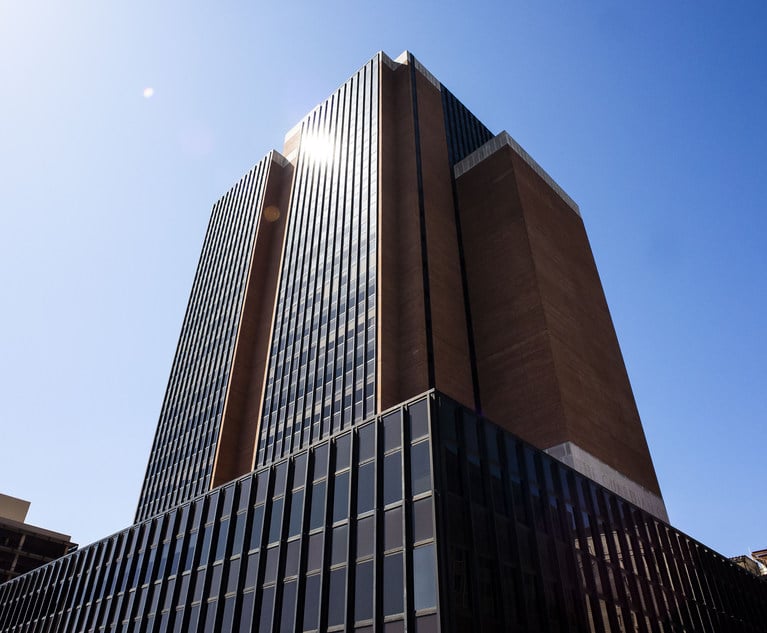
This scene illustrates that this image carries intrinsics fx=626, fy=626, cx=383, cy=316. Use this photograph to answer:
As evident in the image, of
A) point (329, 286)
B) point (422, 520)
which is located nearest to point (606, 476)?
point (329, 286)

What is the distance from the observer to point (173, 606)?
39.7m

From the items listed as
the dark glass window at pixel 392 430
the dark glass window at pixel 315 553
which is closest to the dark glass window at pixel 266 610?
the dark glass window at pixel 315 553

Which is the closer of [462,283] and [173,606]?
[173,606]

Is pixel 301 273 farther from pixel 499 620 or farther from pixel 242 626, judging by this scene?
pixel 499 620

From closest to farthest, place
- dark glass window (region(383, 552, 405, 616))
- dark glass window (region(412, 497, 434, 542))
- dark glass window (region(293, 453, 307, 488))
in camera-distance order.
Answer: dark glass window (region(383, 552, 405, 616))
dark glass window (region(412, 497, 434, 542))
dark glass window (region(293, 453, 307, 488))

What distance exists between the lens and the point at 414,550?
91.2 ft

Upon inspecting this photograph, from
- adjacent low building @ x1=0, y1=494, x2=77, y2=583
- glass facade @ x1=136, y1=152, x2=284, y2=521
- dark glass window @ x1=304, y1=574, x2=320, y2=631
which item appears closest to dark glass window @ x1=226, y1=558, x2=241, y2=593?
dark glass window @ x1=304, y1=574, x2=320, y2=631

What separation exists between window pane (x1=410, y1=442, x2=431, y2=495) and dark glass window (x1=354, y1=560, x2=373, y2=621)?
13.5 ft

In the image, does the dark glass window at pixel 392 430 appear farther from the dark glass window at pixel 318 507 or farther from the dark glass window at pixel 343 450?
the dark glass window at pixel 318 507

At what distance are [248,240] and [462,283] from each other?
1827 inches

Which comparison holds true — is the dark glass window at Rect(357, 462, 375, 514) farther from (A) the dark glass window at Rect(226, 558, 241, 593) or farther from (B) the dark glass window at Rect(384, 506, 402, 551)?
(A) the dark glass window at Rect(226, 558, 241, 593)

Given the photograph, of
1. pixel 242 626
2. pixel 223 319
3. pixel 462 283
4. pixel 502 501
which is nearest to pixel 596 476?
pixel 462 283

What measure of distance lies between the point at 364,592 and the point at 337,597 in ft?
5.98

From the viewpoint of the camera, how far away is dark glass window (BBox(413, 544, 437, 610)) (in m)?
26.0
